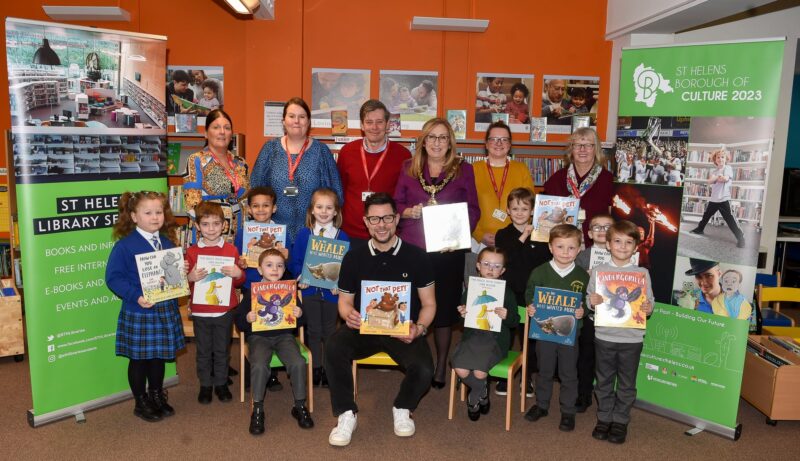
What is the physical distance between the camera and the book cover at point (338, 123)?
627 cm

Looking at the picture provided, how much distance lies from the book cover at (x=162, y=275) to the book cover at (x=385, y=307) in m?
1.15

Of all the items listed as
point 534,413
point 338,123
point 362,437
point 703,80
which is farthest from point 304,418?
point 338,123

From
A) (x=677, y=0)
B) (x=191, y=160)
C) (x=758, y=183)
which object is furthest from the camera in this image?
(x=677, y=0)

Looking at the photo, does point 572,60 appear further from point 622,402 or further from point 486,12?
point 622,402

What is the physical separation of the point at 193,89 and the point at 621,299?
517cm

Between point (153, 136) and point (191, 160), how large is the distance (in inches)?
16.1

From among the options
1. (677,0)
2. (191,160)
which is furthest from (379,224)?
(677,0)

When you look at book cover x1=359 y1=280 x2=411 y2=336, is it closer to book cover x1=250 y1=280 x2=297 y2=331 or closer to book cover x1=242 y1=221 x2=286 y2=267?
book cover x1=250 y1=280 x2=297 y2=331

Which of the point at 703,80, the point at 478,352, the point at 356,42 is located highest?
the point at 356,42

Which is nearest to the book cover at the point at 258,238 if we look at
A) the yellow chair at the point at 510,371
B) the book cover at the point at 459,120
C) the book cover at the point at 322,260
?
the book cover at the point at 322,260

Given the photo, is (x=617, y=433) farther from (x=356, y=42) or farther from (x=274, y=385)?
(x=356, y=42)

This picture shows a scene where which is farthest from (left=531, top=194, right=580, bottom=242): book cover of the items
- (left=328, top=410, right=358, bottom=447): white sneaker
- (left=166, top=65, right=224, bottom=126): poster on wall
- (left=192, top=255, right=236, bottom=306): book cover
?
(left=166, top=65, right=224, bottom=126): poster on wall

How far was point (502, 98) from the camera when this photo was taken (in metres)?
6.41

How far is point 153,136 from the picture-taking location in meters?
3.72
